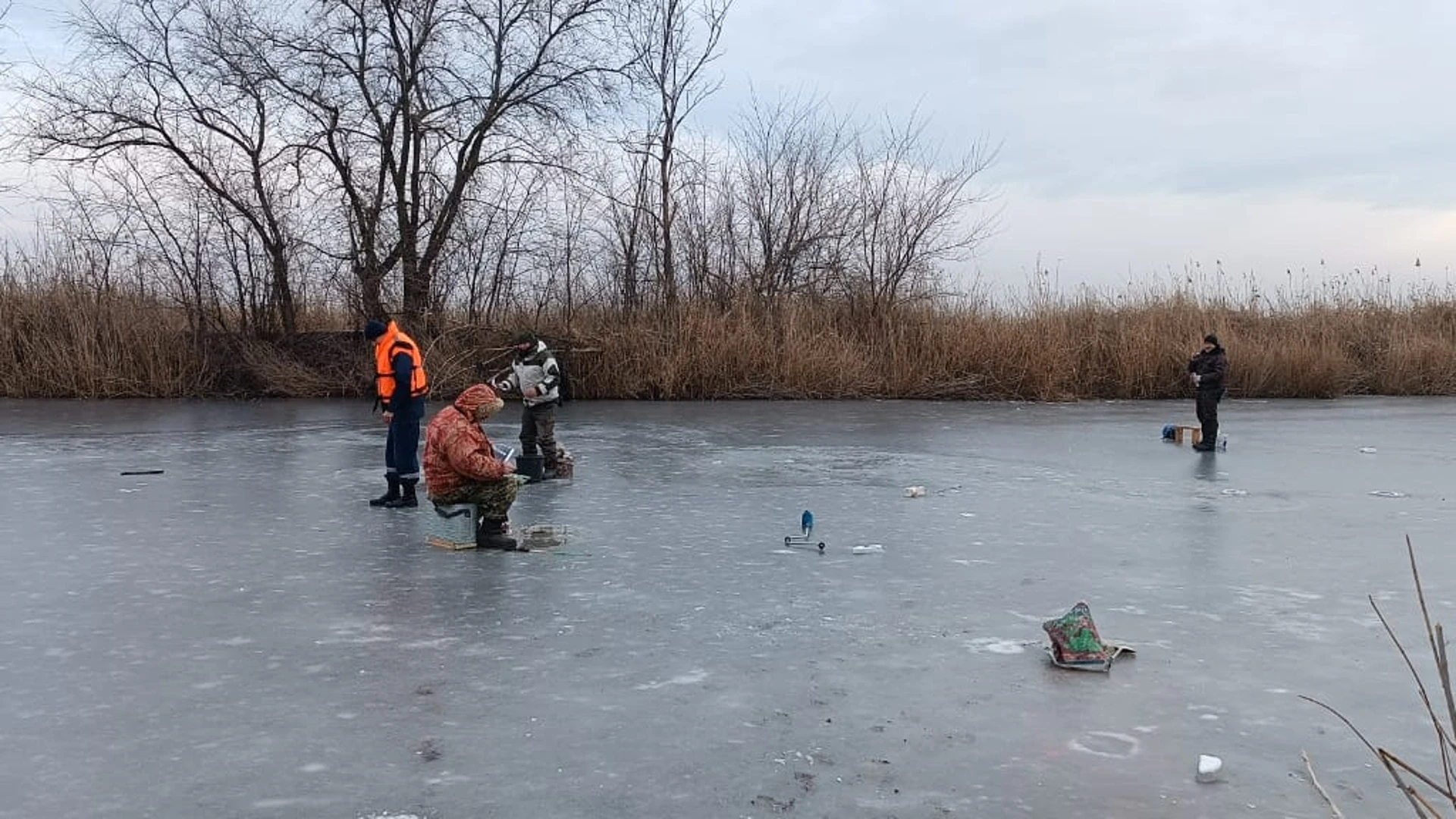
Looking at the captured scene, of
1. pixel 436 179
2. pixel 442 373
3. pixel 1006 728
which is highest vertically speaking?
→ pixel 436 179

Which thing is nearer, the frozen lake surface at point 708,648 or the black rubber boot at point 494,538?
the frozen lake surface at point 708,648

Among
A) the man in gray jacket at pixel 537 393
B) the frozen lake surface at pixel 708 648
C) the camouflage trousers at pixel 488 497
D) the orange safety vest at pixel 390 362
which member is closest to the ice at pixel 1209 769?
the frozen lake surface at pixel 708 648

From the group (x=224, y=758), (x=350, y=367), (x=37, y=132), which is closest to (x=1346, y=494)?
(x=224, y=758)

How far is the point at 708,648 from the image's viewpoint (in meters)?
4.76

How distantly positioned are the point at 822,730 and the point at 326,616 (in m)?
2.58

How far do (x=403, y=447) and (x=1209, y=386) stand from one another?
8.21 meters

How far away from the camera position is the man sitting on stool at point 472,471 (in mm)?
6844

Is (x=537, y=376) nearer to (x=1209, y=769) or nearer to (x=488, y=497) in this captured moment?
(x=488, y=497)

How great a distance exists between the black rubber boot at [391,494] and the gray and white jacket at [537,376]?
1401 millimetres

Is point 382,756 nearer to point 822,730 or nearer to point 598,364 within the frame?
point 822,730

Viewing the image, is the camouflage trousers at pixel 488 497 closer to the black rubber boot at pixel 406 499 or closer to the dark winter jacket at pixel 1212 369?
the black rubber boot at pixel 406 499

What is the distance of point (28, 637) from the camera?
15.9 ft

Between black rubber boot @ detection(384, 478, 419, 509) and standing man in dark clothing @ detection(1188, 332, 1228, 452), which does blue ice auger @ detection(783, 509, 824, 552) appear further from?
standing man in dark clothing @ detection(1188, 332, 1228, 452)

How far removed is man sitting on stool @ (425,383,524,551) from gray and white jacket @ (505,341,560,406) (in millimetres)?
2393
